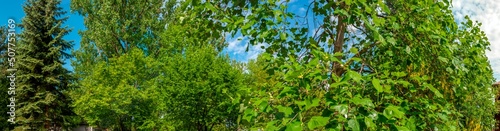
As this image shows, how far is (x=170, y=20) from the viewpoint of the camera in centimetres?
2938

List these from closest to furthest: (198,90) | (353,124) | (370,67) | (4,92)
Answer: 1. (353,124)
2. (370,67)
3. (198,90)
4. (4,92)

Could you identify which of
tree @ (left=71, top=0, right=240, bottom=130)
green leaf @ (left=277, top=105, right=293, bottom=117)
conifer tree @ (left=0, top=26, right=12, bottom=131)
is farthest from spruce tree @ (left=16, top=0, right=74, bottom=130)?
green leaf @ (left=277, top=105, right=293, bottom=117)

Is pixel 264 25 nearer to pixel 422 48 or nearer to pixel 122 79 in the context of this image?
pixel 422 48

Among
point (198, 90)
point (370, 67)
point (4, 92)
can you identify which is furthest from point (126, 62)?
point (370, 67)

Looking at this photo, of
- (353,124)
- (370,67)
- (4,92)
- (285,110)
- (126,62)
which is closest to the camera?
(353,124)

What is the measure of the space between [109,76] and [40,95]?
12.4ft

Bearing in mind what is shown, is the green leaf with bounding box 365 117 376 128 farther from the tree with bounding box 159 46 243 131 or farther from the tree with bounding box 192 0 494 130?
the tree with bounding box 159 46 243 131

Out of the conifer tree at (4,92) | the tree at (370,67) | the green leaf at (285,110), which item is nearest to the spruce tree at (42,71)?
the conifer tree at (4,92)

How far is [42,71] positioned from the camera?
2562 centimetres

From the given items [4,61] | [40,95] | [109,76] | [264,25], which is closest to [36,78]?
[40,95]

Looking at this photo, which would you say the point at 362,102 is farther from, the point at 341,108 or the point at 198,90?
the point at 198,90

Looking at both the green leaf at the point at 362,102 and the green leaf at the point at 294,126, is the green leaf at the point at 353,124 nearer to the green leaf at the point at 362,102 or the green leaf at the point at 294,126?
the green leaf at the point at 362,102

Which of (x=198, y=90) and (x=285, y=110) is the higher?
(x=198, y=90)

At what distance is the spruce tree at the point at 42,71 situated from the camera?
82.9ft
